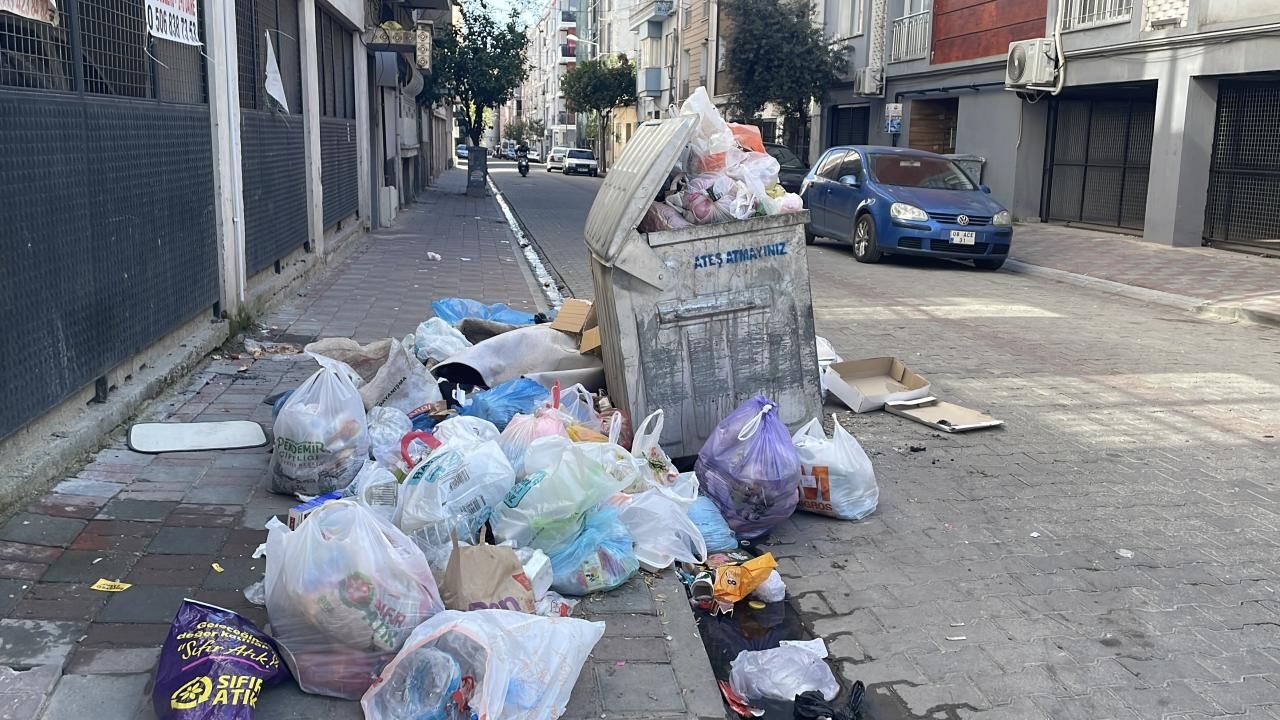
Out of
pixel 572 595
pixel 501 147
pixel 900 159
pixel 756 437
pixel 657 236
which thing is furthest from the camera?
pixel 501 147

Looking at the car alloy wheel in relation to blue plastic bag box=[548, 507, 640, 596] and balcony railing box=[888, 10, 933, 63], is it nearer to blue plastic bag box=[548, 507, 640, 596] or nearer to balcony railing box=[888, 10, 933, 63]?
balcony railing box=[888, 10, 933, 63]

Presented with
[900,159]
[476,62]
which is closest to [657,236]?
[900,159]

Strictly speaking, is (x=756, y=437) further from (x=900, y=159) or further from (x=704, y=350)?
(x=900, y=159)

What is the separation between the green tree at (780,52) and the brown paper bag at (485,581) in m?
26.8

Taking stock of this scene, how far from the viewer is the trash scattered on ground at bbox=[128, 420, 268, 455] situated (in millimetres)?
5156

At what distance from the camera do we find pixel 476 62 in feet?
107

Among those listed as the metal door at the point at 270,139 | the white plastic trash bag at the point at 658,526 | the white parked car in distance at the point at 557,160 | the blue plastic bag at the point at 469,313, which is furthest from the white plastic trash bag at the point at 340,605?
the white parked car in distance at the point at 557,160

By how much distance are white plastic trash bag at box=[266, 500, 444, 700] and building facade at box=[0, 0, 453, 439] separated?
74.6 inches

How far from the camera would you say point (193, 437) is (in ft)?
17.5

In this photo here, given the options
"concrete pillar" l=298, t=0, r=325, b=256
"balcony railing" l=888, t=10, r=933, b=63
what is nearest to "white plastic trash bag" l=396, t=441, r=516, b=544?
"concrete pillar" l=298, t=0, r=325, b=256

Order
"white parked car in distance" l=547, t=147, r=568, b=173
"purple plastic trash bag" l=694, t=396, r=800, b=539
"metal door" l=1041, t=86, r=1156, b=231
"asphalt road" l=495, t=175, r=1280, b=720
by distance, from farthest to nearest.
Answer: "white parked car in distance" l=547, t=147, r=568, b=173 < "metal door" l=1041, t=86, r=1156, b=231 < "purple plastic trash bag" l=694, t=396, r=800, b=539 < "asphalt road" l=495, t=175, r=1280, b=720

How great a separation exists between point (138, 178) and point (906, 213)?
1050cm

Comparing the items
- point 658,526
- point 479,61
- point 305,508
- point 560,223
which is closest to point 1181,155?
point 560,223

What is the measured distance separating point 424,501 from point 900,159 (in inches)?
502
